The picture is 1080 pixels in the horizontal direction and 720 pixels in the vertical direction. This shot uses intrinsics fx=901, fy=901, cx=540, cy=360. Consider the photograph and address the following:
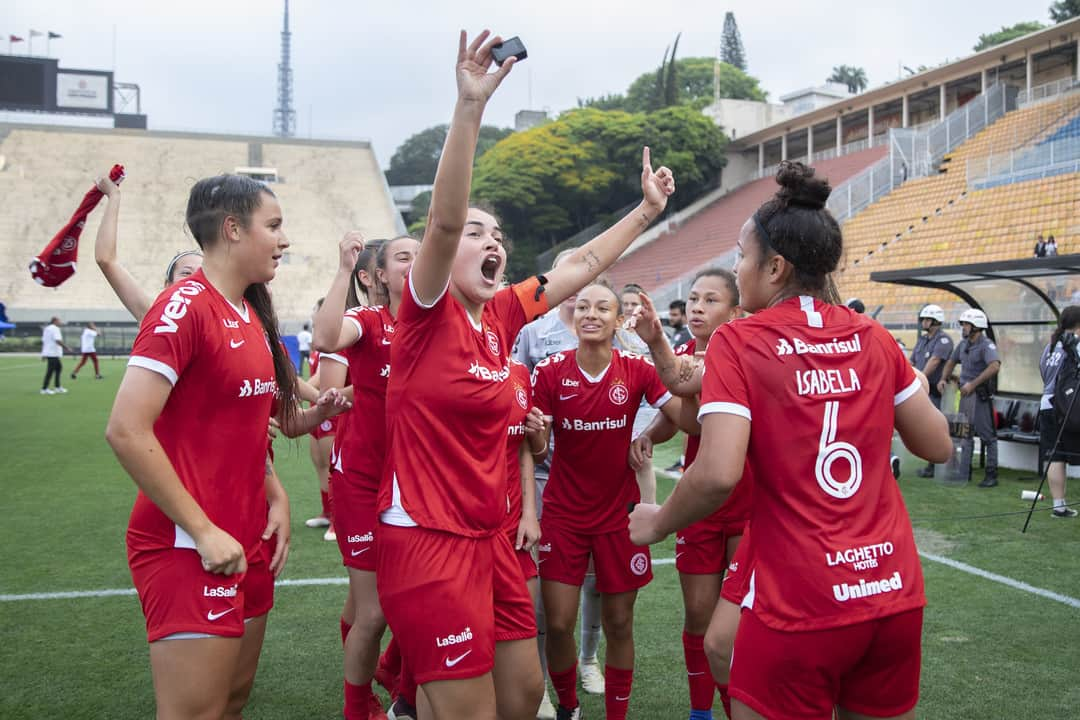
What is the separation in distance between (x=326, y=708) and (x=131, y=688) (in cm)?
113

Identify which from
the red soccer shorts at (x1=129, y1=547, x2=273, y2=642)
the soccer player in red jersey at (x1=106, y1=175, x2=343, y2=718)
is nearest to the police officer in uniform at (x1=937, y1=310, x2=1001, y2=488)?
the soccer player in red jersey at (x1=106, y1=175, x2=343, y2=718)

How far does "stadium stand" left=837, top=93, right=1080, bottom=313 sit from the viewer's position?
2334cm

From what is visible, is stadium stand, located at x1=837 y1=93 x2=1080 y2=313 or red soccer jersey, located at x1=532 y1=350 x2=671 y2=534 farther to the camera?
stadium stand, located at x1=837 y1=93 x2=1080 y2=313

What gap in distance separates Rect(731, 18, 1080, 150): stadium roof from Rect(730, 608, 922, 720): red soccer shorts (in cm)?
3588

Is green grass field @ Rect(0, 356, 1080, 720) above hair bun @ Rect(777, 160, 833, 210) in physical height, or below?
below

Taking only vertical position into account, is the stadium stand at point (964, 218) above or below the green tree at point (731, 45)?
below

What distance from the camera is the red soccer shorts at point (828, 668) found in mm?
2422

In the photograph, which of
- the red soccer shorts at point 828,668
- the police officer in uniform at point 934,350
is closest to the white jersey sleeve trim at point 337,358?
the red soccer shorts at point 828,668

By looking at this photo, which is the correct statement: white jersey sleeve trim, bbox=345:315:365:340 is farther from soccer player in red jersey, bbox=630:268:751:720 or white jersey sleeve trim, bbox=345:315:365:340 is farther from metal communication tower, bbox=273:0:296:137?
metal communication tower, bbox=273:0:296:137

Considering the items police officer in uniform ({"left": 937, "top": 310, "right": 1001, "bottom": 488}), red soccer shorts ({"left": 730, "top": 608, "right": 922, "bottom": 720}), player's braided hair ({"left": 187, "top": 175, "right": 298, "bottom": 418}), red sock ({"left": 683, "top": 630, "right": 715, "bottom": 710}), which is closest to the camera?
red soccer shorts ({"left": 730, "top": 608, "right": 922, "bottom": 720})

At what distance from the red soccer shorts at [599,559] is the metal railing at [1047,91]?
1261 inches

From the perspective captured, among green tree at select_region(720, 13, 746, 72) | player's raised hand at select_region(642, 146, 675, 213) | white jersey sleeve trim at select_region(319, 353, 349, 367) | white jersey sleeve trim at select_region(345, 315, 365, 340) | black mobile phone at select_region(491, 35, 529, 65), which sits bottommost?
white jersey sleeve trim at select_region(319, 353, 349, 367)

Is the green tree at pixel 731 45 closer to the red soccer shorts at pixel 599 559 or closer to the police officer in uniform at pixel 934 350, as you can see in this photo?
the police officer in uniform at pixel 934 350

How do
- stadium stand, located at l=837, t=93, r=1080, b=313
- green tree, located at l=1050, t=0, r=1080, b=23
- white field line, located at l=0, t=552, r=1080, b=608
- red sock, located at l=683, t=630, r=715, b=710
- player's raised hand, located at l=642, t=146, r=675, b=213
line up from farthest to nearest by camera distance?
green tree, located at l=1050, t=0, r=1080, b=23, stadium stand, located at l=837, t=93, r=1080, b=313, white field line, located at l=0, t=552, r=1080, b=608, red sock, located at l=683, t=630, r=715, b=710, player's raised hand, located at l=642, t=146, r=675, b=213
